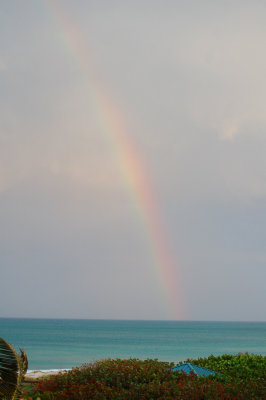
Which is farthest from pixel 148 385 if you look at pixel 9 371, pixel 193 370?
pixel 9 371

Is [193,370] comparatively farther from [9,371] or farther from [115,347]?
[115,347]

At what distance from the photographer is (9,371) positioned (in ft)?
23.5

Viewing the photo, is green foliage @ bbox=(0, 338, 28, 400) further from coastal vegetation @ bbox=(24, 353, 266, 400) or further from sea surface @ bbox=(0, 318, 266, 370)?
sea surface @ bbox=(0, 318, 266, 370)

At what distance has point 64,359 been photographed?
49.0 m

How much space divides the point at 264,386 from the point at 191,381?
2109 millimetres

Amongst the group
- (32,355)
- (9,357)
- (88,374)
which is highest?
(9,357)

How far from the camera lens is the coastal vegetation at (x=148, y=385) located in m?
10.9

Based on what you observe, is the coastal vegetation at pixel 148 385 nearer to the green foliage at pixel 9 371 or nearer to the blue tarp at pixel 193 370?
the blue tarp at pixel 193 370

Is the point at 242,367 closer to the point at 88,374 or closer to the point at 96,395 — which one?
the point at 88,374

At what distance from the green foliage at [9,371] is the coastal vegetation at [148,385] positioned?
12.4ft

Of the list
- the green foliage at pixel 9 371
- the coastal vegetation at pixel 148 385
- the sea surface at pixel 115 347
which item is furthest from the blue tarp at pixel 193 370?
the sea surface at pixel 115 347

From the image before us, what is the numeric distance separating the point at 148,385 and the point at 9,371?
545 cm

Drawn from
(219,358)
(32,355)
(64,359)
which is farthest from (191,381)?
(32,355)

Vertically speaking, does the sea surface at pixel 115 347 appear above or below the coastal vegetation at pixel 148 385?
below
